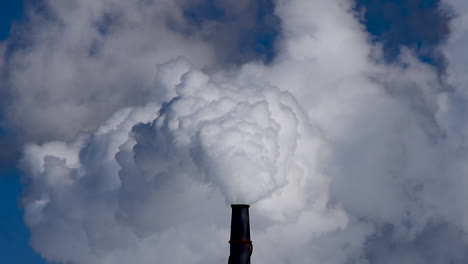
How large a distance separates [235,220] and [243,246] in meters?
1.38

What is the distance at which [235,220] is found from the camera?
43.0m

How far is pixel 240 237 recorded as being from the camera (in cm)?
4256

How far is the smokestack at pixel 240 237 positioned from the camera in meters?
42.4

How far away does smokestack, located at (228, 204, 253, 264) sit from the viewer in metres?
42.4

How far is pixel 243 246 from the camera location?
42438 millimetres
